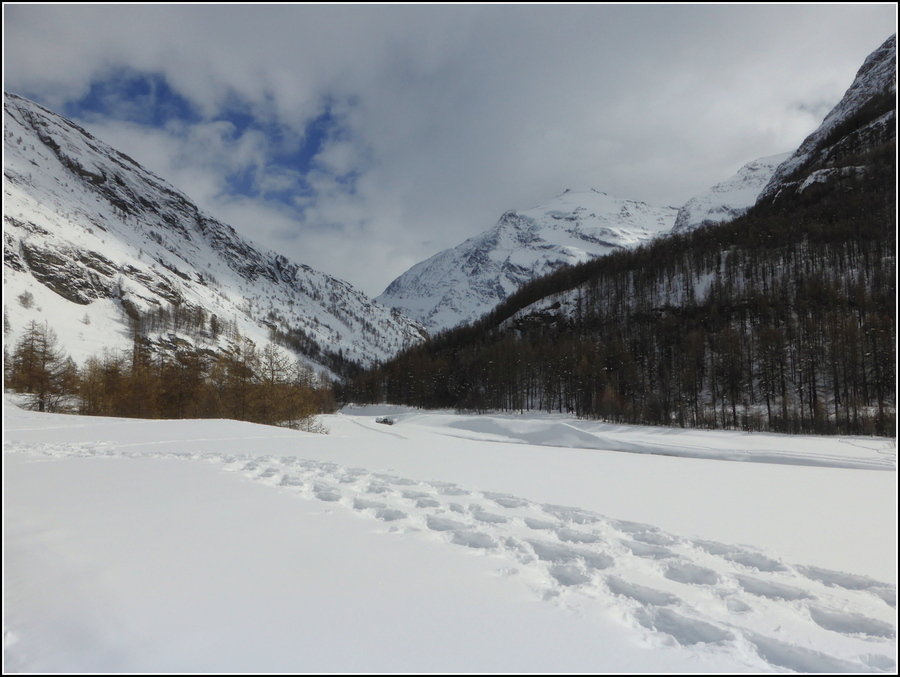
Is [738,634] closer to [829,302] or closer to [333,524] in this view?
[333,524]

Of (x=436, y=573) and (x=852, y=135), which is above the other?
(x=852, y=135)

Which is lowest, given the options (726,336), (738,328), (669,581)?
(669,581)

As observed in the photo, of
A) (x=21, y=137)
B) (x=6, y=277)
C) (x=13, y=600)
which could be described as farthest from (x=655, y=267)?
(x=21, y=137)

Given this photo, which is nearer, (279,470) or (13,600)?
(13,600)

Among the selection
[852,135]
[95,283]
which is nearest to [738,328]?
[852,135]

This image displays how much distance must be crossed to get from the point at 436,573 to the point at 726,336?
5716cm

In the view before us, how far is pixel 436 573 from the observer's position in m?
3.42

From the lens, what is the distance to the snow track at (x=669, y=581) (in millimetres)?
2662

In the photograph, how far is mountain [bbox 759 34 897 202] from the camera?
8888cm

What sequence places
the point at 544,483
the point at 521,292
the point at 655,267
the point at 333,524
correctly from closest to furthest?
the point at 333,524
the point at 544,483
the point at 655,267
the point at 521,292

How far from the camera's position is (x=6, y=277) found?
3903 inches

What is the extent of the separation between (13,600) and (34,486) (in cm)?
439

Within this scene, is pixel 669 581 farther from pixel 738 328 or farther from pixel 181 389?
pixel 738 328

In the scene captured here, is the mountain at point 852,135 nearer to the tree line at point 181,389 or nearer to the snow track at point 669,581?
the tree line at point 181,389
